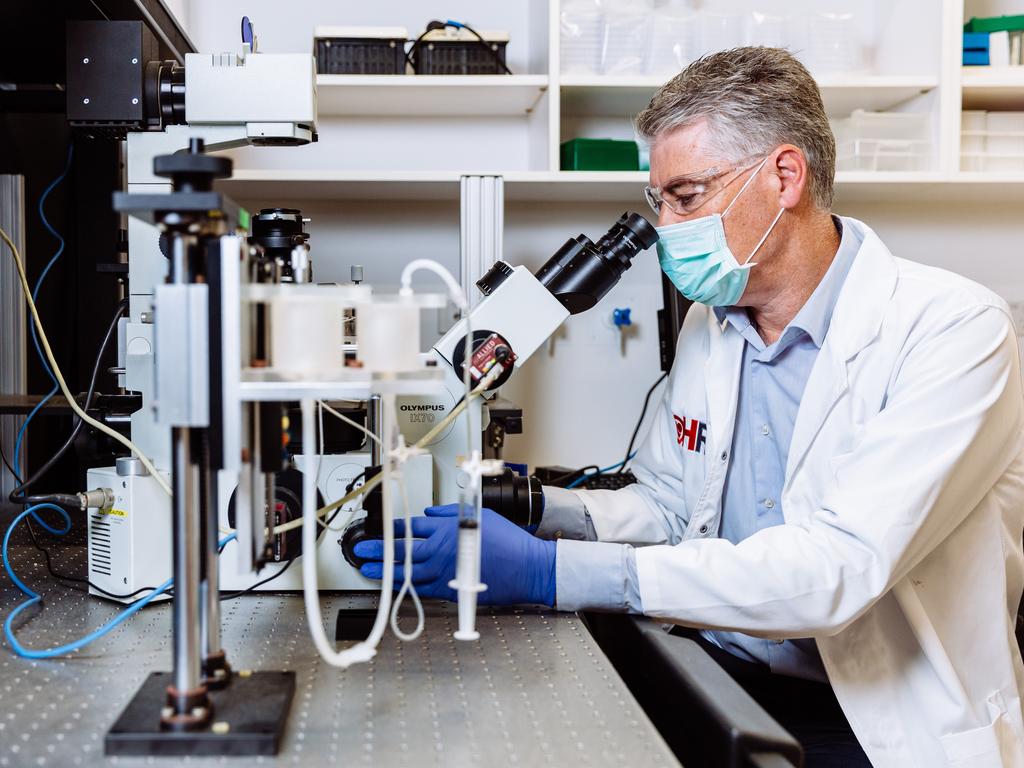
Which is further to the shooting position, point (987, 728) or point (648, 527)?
point (648, 527)

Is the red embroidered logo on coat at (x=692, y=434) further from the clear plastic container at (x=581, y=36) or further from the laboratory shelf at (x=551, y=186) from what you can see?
the clear plastic container at (x=581, y=36)

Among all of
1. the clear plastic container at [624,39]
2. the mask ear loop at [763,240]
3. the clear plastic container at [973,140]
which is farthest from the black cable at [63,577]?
the clear plastic container at [973,140]

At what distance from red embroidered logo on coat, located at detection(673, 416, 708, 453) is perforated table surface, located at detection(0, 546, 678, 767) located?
50 centimetres

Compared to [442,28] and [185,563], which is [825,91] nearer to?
[442,28]

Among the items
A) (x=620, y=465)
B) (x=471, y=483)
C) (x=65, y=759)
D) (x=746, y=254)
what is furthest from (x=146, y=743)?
(x=620, y=465)

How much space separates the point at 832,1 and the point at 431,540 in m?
1.93

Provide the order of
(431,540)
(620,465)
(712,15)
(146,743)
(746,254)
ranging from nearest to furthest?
1. (146,743)
2. (431,540)
3. (746,254)
4. (712,15)
5. (620,465)

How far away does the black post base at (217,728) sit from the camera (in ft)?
2.28

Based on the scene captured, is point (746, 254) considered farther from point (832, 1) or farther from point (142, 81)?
point (832, 1)

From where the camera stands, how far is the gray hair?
139 cm

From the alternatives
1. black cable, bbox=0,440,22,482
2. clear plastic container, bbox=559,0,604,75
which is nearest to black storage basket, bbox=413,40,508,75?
clear plastic container, bbox=559,0,604,75

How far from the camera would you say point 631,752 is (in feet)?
2.38

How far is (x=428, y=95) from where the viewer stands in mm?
2020

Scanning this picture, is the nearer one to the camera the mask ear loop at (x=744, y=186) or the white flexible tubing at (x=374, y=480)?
the white flexible tubing at (x=374, y=480)
